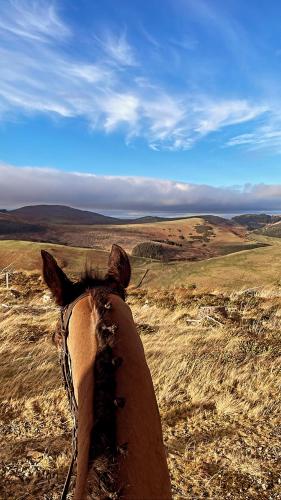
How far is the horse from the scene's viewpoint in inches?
49.8

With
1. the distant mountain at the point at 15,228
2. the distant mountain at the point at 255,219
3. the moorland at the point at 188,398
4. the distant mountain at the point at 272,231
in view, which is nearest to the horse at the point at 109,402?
the moorland at the point at 188,398

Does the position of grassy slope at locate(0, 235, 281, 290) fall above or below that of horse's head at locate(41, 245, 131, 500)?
below

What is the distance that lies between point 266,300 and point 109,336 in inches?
434

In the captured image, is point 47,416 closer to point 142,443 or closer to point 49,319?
point 142,443

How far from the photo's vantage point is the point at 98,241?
73688 mm

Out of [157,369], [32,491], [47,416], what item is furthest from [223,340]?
[32,491]

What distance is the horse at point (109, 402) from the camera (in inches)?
49.8

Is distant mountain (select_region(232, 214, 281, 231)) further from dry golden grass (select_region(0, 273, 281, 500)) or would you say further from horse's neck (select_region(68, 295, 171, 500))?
horse's neck (select_region(68, 295, 171, 500))

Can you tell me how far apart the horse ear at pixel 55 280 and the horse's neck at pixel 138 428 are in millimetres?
430

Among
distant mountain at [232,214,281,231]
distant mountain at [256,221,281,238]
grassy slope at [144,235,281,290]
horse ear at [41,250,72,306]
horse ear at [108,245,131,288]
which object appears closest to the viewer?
horse ear at [41,250,72,306]

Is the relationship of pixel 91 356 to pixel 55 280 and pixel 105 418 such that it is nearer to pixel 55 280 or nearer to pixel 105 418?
pixel 105 418

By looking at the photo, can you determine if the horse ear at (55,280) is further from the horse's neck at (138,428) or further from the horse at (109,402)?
the horse's neck at (138,428)

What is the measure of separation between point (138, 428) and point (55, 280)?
87cm

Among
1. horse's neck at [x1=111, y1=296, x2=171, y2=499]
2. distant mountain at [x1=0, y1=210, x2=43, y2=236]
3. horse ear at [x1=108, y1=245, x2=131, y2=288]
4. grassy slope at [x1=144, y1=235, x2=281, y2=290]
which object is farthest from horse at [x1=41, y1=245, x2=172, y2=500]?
distant mountain at [x1=0, y1=210, x2=43, y2=236]
